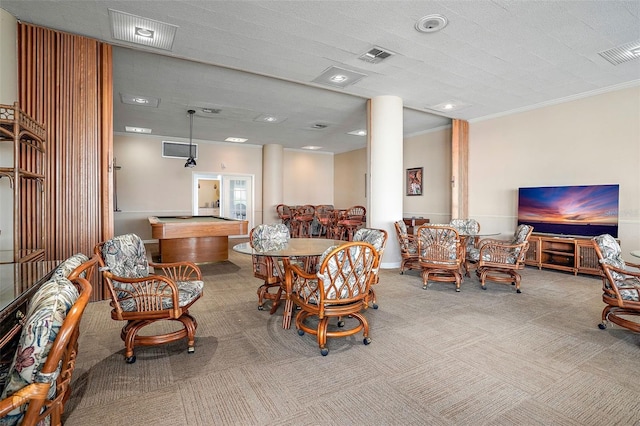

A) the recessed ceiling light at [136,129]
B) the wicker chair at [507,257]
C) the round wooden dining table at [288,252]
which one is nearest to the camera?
the round wooden dining table at [288,252]

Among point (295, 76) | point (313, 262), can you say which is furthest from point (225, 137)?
point (313, 262)

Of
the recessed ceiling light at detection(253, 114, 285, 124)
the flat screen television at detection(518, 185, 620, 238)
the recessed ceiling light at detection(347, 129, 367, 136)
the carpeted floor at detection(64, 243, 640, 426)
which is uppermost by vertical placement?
the recessed ceiling light at detection(347, 129, 367, 136)

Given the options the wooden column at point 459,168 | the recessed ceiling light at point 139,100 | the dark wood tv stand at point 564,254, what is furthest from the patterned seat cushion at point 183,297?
the wooden column at point 459,168

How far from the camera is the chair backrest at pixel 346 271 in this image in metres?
2.44

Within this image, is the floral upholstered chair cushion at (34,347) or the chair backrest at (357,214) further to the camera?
the chair backrest at (357,214)

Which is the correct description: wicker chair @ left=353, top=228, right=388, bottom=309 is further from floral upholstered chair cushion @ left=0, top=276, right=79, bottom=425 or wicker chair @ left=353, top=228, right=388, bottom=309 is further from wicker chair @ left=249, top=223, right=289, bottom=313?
floral upholstered chair cushion @ left=0, top=276, right=79, bottom=425

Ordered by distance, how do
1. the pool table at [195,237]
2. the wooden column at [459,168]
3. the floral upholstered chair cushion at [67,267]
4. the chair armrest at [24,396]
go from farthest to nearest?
1. the wooden column at [459,168]
2. the pool table at [195,237]
3. the floral upholstered chair cushion at [67,267]
4. the chair armrest at [24,396]

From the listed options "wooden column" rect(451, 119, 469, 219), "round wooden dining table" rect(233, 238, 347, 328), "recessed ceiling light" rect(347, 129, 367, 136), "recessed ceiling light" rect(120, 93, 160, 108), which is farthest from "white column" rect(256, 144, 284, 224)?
"round wooden dining table" rect(233, 238, 347, 328)

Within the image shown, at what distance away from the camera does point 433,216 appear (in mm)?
8461

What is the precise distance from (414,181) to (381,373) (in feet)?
24.1

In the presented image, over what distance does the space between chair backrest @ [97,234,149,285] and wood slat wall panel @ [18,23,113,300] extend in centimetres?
150

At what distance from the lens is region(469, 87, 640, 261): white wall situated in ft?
16.7

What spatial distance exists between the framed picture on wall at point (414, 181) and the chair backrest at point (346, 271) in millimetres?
6635

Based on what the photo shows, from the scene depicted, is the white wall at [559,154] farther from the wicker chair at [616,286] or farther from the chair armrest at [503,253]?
the wicker chair at [616,286]
